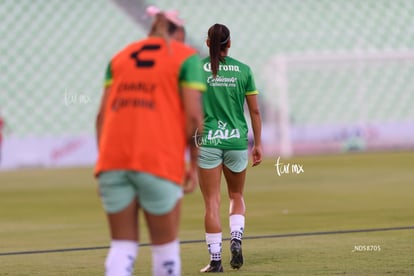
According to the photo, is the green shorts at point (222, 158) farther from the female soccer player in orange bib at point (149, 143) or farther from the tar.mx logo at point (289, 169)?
the tar.mx logo at point (289, 169)

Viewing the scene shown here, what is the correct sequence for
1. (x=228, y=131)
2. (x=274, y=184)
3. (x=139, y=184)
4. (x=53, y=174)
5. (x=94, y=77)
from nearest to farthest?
(x=139, y=184) < (x=228, y=131) < (x=274, y=184) < (x=53, y=174) < (x=94, y=77)

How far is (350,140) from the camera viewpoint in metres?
36.8

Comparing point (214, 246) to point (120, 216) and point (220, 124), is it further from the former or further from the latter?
point (120, 216)

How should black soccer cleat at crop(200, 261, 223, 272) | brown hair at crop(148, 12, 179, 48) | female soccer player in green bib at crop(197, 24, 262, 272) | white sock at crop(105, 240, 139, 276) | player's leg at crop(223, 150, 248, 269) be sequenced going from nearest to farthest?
white sock at crop(105, 240, 139, 276) → brown hair at crop(148, 12, 179, 48) → black soccer cleat at crop(200, 261, 223, 272) → female soccer player in green bib at crop(197, 24, 262, 272) → player's leg at crop(223, 150, 248, 269)

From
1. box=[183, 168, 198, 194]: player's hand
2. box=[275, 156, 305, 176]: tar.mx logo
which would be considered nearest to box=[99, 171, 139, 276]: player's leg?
box=[183, 168, 198, 194]: player's hand

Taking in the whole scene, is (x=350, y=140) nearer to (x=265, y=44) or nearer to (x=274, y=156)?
(x=274, y=156)

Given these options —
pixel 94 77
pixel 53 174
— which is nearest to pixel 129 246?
pixel 53 174

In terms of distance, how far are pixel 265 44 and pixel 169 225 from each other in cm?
3788

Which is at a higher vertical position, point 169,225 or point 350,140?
point 350,140

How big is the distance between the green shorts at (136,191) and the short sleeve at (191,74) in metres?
0.55

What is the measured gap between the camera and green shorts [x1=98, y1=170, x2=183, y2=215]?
218 inches

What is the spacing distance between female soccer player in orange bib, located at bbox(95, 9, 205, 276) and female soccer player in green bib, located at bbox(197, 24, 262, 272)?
317 centimetres

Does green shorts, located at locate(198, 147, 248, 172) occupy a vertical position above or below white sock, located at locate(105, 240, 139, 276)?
above

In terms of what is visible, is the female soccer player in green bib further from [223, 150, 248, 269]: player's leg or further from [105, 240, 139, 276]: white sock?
[105, 240, 139, 276]: white sock
